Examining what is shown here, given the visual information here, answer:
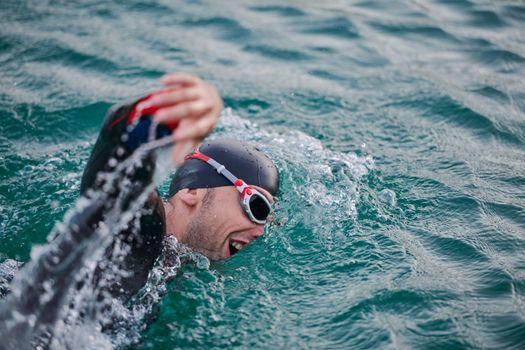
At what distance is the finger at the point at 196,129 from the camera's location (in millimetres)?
2867

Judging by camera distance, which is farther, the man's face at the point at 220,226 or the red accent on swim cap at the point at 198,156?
the red accent on swim cap at the point at 198,156

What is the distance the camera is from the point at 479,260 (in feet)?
14.3

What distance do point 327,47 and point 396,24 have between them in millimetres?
1567

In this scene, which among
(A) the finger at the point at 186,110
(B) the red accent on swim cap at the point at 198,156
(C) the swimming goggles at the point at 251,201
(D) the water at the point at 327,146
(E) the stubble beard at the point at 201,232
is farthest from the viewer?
(B) the red accent on swim cap at the point at 198,156

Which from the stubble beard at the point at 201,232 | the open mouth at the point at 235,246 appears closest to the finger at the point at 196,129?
the stubble beard at the point at 201,232

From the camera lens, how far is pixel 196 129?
113 inches

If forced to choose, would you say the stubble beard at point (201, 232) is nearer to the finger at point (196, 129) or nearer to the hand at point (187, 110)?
the hand at point (187, 110)

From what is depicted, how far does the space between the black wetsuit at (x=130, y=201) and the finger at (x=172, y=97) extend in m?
0.17

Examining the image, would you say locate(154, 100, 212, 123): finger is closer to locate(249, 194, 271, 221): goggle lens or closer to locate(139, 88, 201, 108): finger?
locate(139, 88, 201, 108): finger

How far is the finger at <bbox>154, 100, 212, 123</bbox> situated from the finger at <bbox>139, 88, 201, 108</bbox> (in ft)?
0.11

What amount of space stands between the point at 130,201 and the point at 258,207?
136cm

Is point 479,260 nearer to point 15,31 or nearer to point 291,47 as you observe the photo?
point 291,47

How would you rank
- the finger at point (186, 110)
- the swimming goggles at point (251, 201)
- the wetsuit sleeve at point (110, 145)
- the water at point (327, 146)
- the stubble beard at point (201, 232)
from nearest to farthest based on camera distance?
the finger at point (186, 110) < the wetsuit sleeve at point (110, 145) < the water at point (327, 146) < the stubble beard at point (201, 232) < the swimming goggles at point (251, 201)

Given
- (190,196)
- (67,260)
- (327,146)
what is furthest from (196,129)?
(327,146)
